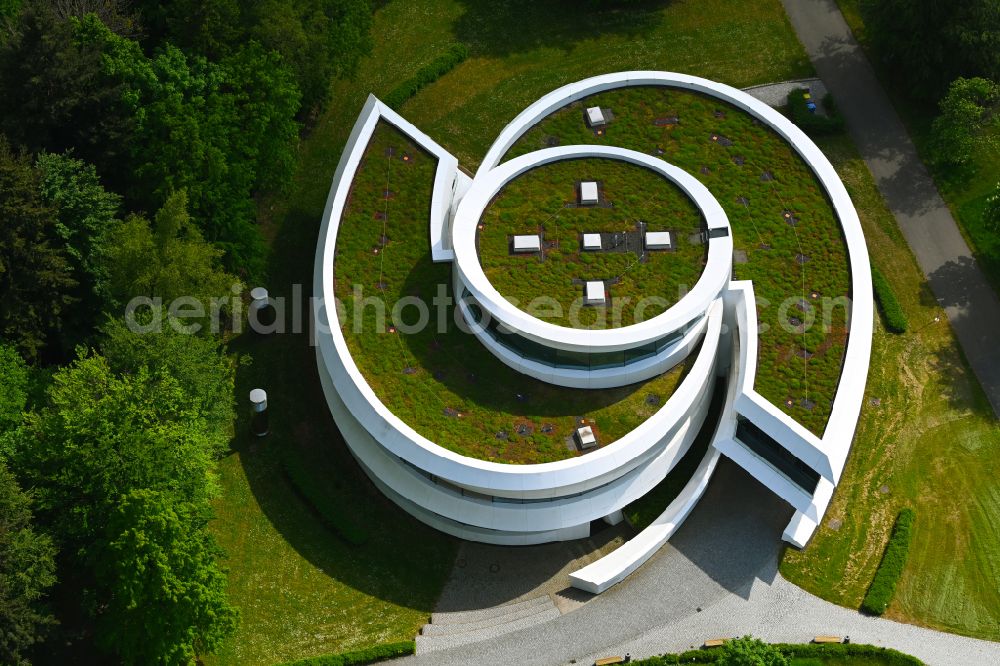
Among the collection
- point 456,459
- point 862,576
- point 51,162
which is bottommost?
point 862,576

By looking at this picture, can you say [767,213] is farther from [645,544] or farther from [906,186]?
[645,544]

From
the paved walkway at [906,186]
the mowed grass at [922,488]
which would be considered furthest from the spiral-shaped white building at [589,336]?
the paved walkway at [906,186]

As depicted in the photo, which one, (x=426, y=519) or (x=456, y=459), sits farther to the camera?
(x=426, y=519)

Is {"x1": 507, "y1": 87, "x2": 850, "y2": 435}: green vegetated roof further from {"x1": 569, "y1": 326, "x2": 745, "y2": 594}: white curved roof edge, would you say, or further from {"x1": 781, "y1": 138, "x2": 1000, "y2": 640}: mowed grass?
{"x1": 781, "y1": 138, "x2": 1000, "y2": 640}: mowed grass

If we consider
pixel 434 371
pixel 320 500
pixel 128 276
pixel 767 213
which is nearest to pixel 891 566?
pixel 767 213

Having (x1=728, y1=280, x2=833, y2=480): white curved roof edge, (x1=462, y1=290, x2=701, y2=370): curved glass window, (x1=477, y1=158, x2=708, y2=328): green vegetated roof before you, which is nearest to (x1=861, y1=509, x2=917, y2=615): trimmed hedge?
(x1=728, y1=280, x2=833, y2=480): white curved roof edge

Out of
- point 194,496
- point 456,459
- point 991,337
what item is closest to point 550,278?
point 456,459

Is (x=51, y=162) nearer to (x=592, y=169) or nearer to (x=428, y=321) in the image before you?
(x=428, y=321)

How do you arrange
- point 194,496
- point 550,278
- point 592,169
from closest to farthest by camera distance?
point 194,496 → point 550,278 → point 592,169
